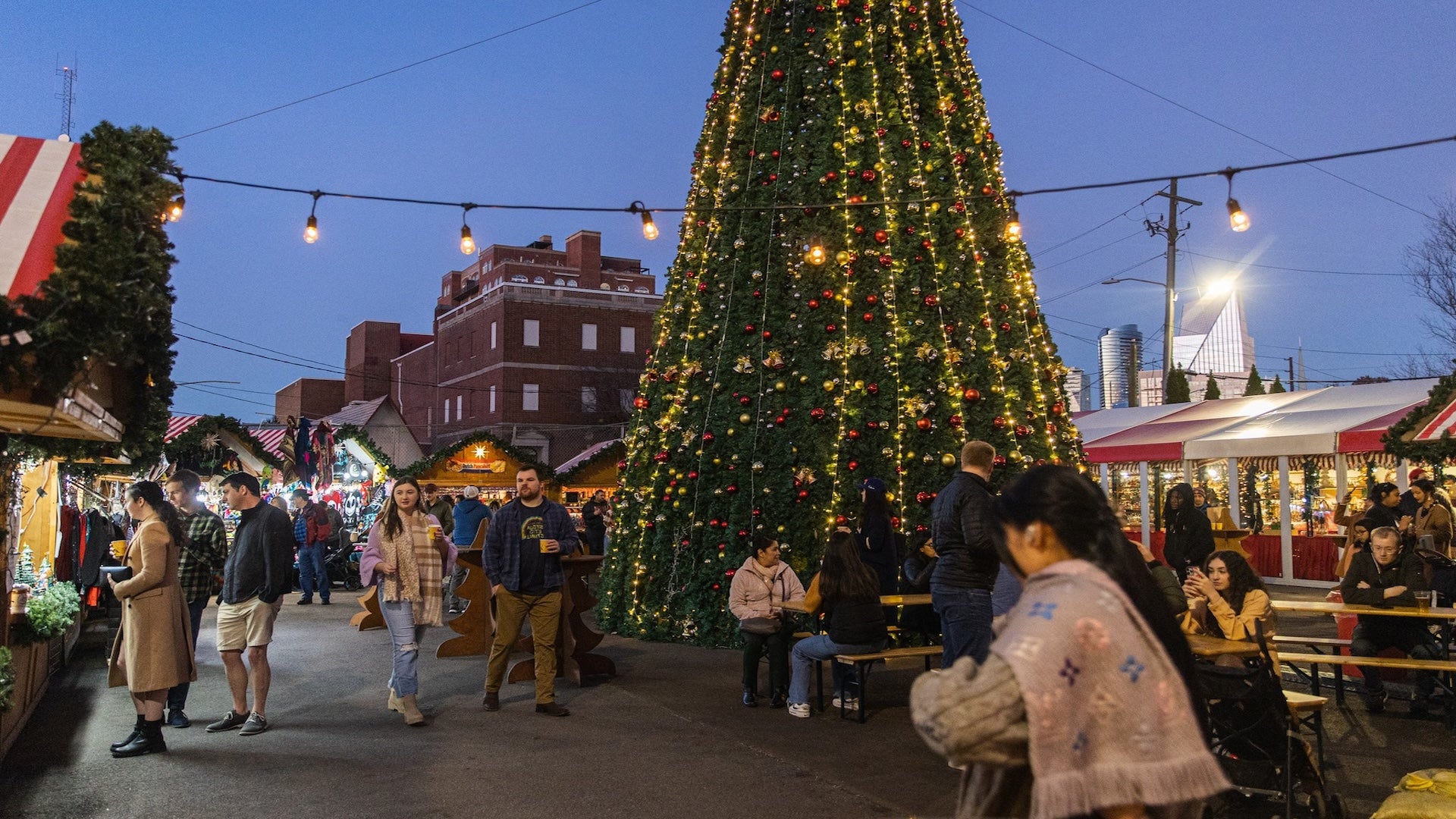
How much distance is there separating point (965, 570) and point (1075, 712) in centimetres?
451

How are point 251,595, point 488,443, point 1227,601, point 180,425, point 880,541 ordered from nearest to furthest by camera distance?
1. point 1227,601
2. point 251,595
3. point 880,541
4. point 180,425
5. point 488,443

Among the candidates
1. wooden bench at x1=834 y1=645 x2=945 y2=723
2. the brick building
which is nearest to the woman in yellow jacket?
wooden bench at x1=834 y1=645 x2=945 y2=723

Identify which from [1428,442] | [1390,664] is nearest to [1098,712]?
[1390,664]

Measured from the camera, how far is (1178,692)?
2312 mm

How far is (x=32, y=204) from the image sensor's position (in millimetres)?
5500

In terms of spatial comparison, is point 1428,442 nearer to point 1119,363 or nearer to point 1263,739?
point 1263,739

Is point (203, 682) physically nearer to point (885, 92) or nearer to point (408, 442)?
point (885, 92)

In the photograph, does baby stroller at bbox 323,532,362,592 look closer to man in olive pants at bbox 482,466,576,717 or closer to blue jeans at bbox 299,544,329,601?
blue jeans at bbox 299,544,329,601

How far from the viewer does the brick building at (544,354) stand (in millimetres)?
51406

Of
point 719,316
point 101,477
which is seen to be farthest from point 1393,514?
point 101,477

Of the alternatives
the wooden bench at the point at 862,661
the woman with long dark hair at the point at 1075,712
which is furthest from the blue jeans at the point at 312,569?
the woman with long dark hair at the point at 1075,712

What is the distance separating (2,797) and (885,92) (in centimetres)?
994

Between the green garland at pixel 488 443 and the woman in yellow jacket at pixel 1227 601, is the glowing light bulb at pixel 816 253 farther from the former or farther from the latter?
the green garland at pixel 488 443

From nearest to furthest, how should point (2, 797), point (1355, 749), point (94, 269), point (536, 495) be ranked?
1. point (94, 269)
2. point (2, 797)
3. point (1355, 749)
4. point (536, 495)
